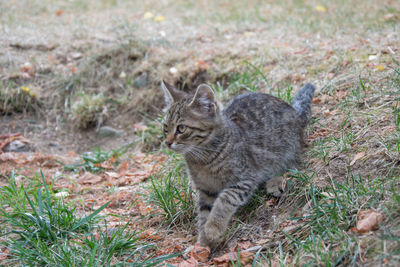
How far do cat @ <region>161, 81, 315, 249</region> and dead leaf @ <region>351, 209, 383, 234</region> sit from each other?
109cm

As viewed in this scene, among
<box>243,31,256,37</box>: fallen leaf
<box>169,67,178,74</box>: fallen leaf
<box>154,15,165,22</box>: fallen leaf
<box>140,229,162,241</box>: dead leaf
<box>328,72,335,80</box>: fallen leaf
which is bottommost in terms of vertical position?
<box>140,229,162,241</box>: dead leaf

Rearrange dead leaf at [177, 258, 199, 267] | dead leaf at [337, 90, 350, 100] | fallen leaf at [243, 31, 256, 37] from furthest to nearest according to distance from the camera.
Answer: fallen leaf at [243, 31, 256, 37] → dead leaf at [337, 90, 350, 100] → dead leaf at [177, 258, 199, 267]

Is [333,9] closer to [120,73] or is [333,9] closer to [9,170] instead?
[120,73]

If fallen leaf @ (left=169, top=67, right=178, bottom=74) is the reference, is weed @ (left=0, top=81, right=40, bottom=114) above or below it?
below

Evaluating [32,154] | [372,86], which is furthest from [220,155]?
[32,154]

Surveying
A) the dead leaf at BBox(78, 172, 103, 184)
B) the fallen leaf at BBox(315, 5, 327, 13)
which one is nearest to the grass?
the dead leaf at BBox(78, 172, 103, 184)

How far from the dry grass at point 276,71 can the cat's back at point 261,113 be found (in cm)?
35

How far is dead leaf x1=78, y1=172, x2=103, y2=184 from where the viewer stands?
4.78 meters

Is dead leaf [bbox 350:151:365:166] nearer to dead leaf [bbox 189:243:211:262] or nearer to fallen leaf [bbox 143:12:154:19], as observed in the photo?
dead leaf [bbox 189:243:211:262]

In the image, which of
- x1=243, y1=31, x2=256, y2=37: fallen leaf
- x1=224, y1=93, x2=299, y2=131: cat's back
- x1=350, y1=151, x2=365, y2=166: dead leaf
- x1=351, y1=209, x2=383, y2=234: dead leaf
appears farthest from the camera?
x1=243, y1=31, x2=256, y2=37: fallen leaf

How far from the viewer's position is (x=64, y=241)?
3205 millimetres

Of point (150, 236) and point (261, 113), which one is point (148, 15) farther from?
point (150, 236)

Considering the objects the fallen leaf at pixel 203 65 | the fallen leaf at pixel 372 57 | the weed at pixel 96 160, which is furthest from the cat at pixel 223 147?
the fallen leaf at pixel 203 65

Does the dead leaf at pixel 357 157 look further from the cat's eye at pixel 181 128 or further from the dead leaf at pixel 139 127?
the dead leaf at pixel 139 127
